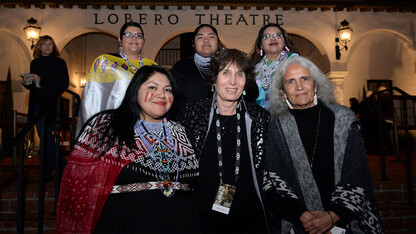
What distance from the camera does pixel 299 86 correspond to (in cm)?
203

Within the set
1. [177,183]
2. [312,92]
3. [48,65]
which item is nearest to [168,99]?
[177,183]

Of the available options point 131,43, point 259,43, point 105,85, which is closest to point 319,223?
point 259,43

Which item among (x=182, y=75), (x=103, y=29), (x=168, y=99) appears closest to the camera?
(x=168, y=99)

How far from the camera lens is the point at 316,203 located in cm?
185

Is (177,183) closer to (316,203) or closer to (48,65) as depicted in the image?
(316,203)

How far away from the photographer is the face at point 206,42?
9.77 feet

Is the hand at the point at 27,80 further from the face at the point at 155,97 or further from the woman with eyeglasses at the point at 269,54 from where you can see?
the woman with eyeglasses at the point at 269,54

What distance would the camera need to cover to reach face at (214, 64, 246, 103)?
6.90 feet

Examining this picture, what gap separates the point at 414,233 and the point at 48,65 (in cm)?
499

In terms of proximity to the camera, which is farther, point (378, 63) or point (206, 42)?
point (378, 63)

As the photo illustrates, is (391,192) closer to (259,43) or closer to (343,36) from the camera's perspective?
(259,43)

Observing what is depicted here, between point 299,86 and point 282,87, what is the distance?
0.17m

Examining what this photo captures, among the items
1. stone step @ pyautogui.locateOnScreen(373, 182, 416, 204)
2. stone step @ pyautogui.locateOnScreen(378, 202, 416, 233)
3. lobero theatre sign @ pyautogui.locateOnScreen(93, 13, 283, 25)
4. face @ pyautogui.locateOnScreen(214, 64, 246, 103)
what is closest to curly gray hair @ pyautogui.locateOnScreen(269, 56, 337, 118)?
face @ pyautogui.locateOnScreen(214, 64, 246, 103)

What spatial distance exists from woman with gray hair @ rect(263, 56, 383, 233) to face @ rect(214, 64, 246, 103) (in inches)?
12.6
